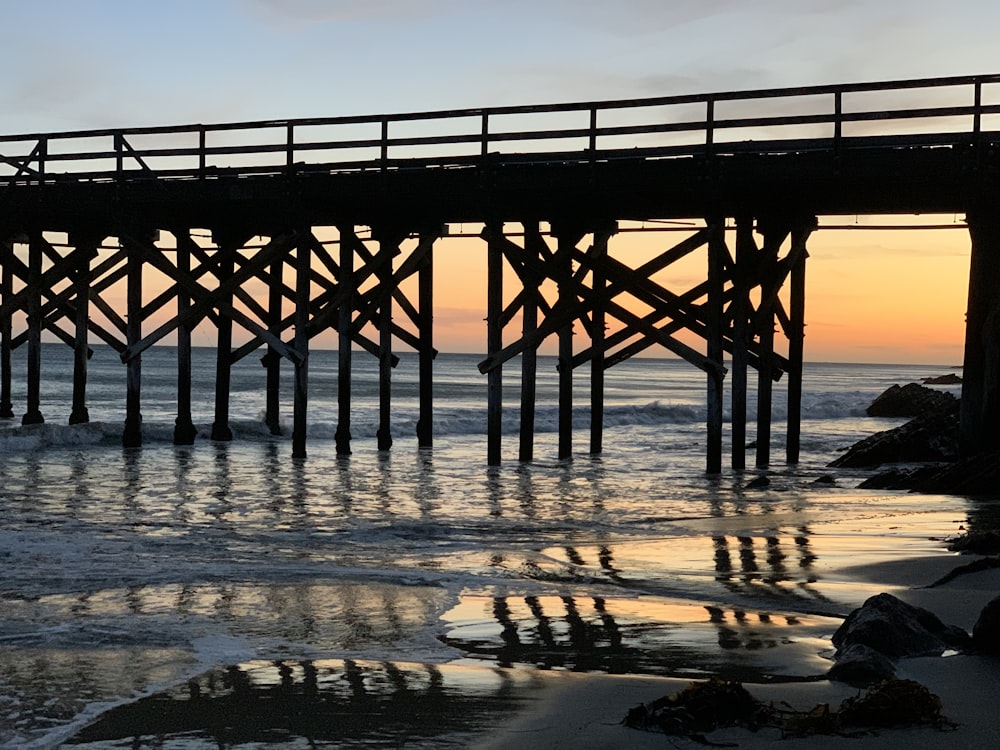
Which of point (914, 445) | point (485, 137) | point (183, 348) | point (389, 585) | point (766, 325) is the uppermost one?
point (485, 137)

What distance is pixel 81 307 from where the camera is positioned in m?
21.0

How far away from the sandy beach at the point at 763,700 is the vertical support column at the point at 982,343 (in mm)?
7967

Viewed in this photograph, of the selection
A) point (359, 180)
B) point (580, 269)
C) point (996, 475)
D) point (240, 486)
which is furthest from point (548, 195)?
point (996, 475)

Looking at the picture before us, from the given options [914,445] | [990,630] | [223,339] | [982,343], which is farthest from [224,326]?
[990,630]

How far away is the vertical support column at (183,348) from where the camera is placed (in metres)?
18.6

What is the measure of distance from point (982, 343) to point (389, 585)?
8304mm

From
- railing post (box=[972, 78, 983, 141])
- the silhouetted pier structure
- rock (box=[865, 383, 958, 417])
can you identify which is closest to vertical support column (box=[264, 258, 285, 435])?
the silhouetted pier structure

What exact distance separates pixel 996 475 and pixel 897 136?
3.83 meters

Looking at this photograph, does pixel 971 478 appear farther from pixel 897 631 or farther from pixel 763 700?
pixel 763 700

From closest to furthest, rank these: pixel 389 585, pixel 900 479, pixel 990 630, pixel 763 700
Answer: pixel 763 700
pixel 990 630
pixel 389 585
pixel 900 479

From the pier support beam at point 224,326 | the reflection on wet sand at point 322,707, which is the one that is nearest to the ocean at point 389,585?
the reflection on wet sand at point 322,707

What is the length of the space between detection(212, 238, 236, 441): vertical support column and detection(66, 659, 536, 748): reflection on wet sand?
13.1 metres

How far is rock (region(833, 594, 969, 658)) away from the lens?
539cm

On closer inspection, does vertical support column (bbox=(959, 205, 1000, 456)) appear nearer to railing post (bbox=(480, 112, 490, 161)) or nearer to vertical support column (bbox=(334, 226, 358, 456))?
railing post (bbox=(480, 112, 490, 161))
